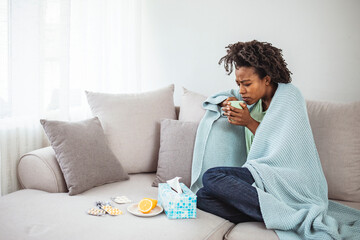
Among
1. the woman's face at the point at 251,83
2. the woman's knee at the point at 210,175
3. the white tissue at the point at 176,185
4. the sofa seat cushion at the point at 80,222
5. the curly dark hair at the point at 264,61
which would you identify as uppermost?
the curly dark hair at the point at 264,61

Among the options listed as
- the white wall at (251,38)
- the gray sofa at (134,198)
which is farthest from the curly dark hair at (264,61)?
the white wall at (251,38)

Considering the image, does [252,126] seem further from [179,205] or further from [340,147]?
[179,205]

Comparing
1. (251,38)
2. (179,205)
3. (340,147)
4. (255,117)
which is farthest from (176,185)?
(251,38)

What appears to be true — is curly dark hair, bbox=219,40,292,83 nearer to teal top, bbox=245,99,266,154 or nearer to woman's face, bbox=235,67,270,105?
woman's face, bbox=235,67,270,105

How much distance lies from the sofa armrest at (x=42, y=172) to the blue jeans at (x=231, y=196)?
0.75 metres

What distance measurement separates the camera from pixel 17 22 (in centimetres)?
214

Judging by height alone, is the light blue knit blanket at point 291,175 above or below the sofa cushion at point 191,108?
below

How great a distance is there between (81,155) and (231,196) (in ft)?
2.69

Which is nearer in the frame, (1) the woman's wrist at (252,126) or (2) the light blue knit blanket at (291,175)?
(2) the light blue knit blanket at (291,175)

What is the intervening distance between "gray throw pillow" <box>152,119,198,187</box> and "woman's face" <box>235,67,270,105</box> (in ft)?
1.28

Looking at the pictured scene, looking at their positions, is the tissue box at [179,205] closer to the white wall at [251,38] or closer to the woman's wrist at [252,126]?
the woman's wrist at [252,126]

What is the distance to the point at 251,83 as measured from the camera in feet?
6.89

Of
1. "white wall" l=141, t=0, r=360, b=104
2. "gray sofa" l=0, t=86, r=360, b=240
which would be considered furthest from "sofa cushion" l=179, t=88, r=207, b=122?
"white wall" l=141, t=0, r=360, b=104

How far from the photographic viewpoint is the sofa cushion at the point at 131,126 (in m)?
2.41
